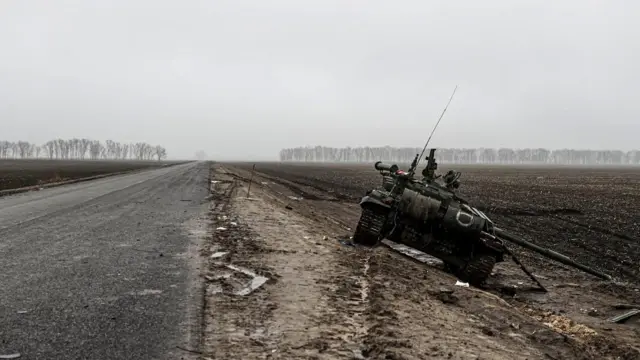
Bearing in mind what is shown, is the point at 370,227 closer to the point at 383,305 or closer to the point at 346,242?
the point at 346,242

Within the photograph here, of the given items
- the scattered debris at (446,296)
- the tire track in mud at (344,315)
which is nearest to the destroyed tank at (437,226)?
the tire track in mud at (344,315)

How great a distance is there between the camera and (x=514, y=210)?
24359mm

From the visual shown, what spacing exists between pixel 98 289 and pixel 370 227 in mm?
6275

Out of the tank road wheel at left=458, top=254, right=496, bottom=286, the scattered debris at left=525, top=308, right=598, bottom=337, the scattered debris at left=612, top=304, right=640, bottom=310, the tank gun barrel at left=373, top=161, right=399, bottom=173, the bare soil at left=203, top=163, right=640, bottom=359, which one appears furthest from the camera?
the tank gun barrel at left=373, top=161, right=399, bottom=173

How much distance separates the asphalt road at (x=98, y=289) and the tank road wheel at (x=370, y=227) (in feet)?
13.0

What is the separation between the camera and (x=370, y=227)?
10.7m

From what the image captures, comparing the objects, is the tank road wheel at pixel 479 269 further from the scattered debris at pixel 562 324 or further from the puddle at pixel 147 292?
the puddle at pixel 147 292

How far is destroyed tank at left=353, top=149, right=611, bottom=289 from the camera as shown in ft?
32.0

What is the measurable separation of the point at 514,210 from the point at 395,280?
62.5ft

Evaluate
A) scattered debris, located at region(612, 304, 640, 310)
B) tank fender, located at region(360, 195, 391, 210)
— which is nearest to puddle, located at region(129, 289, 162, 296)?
tank fender, located at region(360, 195, 391, 210)

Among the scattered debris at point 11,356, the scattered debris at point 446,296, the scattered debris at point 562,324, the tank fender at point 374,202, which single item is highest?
the tank fender at point 374,202

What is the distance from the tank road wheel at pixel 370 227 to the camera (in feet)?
34.7

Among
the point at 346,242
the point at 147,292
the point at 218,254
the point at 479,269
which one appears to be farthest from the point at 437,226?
the point at 147,292

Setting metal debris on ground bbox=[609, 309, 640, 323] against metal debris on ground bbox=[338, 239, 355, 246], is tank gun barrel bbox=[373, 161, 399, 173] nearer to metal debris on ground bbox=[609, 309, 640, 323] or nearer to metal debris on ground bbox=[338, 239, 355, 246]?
metal debris on ground bbox=[338, 239, 355, 246]
